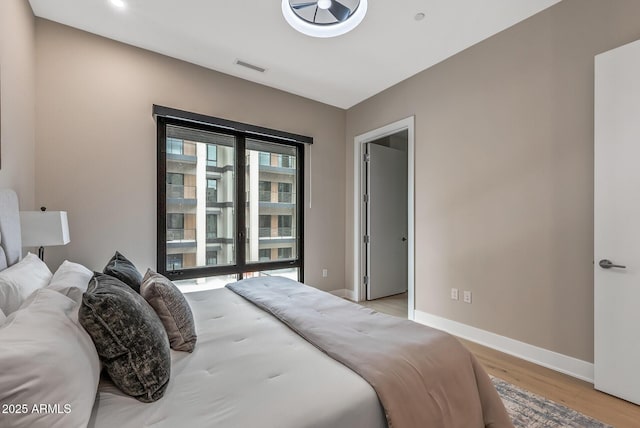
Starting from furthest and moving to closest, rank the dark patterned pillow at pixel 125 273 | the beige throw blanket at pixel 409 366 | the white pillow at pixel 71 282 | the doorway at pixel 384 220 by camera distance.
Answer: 1. the doorway at pixel 384 220
2. the dark patterned pillow at pixel 125 273
3. the white pillow at pixel 71 282
4. the beige throw blanket at pixel 409 366

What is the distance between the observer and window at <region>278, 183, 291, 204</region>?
4.07 metres

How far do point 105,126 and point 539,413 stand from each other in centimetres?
414

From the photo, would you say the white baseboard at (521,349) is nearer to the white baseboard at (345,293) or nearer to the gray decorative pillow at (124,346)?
the white baseboard at (345,293)

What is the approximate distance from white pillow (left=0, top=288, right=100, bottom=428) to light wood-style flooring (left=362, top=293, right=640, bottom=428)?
8.53ft

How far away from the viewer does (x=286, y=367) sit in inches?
48.3

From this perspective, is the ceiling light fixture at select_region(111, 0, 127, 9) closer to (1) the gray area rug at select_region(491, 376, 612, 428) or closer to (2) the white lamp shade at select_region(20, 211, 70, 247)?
(2) the white lamp shade at select_region(20, 211, 70, 247)

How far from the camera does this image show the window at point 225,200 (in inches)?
127

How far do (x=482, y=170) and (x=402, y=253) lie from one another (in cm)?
226

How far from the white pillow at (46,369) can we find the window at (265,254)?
9.44 feet

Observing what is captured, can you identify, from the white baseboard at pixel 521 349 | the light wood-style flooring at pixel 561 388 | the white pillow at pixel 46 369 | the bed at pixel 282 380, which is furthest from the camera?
the white baseboard at pixel 521 349

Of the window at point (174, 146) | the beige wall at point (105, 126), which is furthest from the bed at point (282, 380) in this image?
the window at point (174, 146)

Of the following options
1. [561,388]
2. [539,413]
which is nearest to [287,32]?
[539,413]

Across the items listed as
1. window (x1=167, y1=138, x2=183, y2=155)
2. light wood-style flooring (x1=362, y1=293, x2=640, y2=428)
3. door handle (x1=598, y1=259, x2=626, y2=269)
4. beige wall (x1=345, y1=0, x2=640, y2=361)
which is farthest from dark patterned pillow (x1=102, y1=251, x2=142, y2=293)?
door handle (x1=598, y1=259, x2=626, y2=269)

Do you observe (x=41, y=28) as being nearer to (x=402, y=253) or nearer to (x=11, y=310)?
(x=11, y=310)
